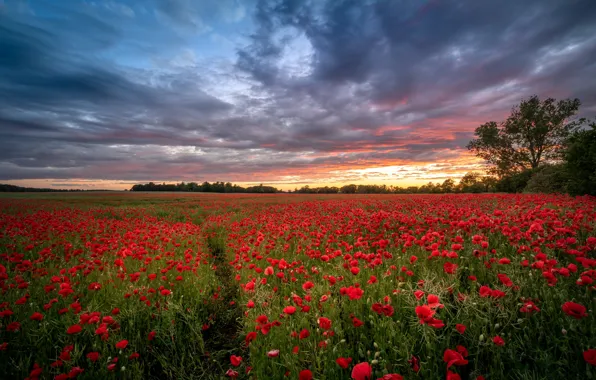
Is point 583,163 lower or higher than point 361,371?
higher

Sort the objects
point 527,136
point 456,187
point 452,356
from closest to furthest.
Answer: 1. point 452,356
2. point 527,136
3. point 456,187

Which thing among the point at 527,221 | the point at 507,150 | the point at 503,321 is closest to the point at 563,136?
the point at 507,150

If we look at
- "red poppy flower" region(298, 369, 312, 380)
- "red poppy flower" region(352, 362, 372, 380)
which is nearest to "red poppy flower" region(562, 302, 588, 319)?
"red poppy flower" region(352, 362, 372, 380)

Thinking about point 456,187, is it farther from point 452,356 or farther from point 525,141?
point 452,356

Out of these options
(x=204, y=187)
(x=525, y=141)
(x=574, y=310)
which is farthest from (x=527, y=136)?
(x=204, y=187)

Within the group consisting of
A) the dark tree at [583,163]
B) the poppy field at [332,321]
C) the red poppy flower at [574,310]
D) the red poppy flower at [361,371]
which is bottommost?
the poppy field at [332,321]

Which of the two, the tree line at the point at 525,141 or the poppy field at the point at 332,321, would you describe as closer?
the poppy field at the point at 332,321

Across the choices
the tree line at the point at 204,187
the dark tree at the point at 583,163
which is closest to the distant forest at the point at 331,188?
A: the tree line at the point at 204,187

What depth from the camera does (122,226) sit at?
9.45 m

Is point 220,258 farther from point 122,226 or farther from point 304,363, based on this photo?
point 304,363

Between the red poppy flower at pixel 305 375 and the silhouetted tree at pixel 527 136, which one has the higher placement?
the silhouetted tree at pixel 527 136

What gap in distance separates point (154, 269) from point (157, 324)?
2.18 meters

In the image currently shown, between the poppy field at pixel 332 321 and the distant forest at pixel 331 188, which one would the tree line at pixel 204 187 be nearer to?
the distant forest at pixel 331 188

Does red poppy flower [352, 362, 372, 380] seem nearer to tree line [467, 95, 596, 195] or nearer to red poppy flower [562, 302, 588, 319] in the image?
red poppy flower [562, 302, 588, 319]
